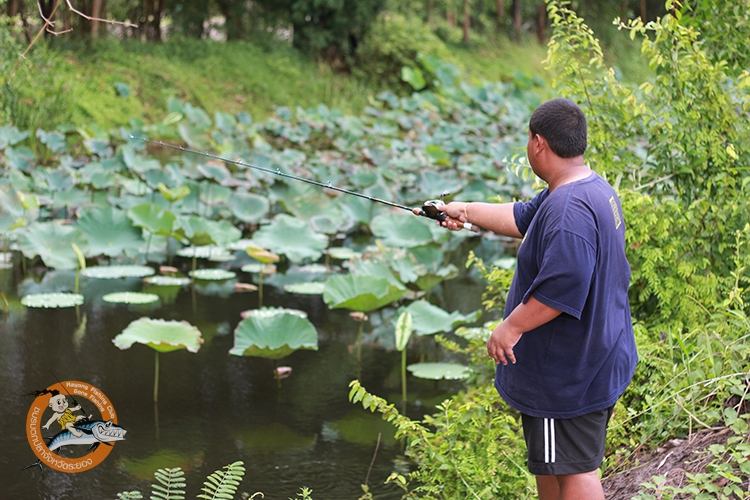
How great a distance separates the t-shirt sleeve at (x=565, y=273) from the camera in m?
2.10

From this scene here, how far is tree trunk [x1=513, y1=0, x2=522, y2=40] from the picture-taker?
1870 cm

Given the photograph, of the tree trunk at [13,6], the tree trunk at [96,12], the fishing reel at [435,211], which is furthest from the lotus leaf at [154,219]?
the tree trunk at [13,6]

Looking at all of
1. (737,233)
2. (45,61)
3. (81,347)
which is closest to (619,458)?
(737,233)

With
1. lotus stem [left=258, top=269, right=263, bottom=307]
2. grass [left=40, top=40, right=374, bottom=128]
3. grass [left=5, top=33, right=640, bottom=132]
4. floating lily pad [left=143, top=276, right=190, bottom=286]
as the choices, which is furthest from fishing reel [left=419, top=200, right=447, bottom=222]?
grass [left=40, top=40, right=374, bottom=128]

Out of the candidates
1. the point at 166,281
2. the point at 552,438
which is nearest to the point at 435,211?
the point at 552,438

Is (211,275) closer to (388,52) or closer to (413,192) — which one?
(413,192)

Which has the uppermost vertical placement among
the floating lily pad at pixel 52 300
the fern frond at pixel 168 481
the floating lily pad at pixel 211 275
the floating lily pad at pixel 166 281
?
the fern frond at pixel 168 481

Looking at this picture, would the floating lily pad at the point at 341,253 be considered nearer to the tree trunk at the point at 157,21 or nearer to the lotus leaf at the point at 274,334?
the lotus leaf at the point at 274,334

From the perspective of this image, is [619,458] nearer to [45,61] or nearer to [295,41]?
[45,61]

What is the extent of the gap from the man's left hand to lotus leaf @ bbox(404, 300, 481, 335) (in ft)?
7.84

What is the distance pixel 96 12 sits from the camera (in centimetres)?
1130

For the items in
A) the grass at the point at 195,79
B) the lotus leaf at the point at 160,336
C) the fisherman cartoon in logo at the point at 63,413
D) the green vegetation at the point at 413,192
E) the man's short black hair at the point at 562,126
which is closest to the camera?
the man's short black hair at the point at 562,126

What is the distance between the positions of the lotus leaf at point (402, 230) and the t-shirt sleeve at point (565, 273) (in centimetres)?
403

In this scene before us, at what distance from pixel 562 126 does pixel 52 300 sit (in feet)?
12.2
